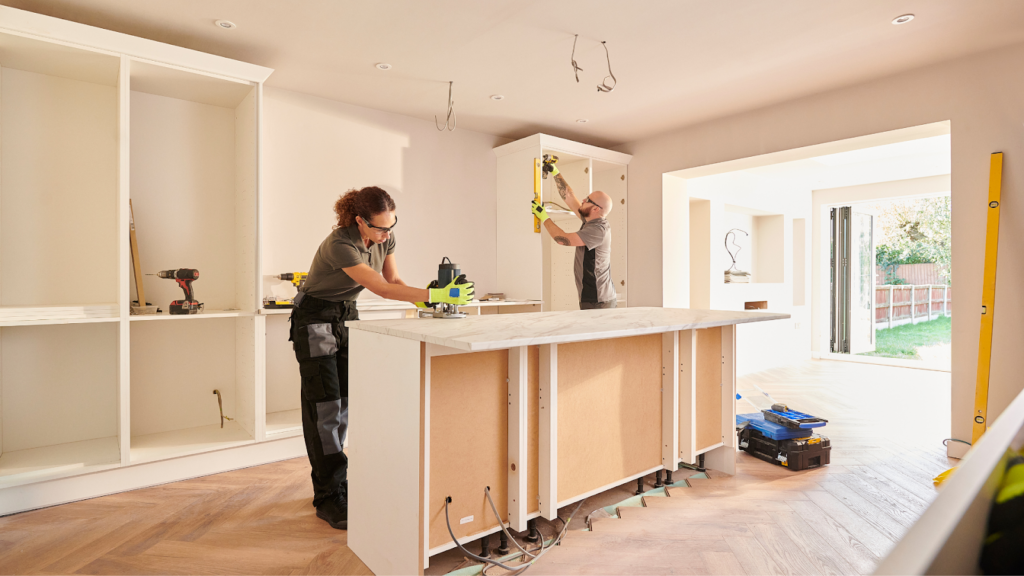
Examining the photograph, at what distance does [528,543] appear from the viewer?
83.1 inches

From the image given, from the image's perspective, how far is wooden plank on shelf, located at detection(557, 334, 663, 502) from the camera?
2215 millimetres

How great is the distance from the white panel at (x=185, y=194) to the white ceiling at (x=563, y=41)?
1.70 ft

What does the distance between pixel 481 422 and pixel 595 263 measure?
1.86 m

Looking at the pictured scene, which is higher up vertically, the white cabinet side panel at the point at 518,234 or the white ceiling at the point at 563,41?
the white ceiling at the point at 563,41

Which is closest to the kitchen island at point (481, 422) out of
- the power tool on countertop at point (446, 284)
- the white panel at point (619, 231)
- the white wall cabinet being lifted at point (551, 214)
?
the power tool on countertop at point (446, 284)

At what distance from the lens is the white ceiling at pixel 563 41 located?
2604 mm

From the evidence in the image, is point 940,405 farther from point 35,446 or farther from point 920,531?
point 35,446

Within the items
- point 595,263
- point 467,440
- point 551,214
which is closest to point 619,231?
point 551,214

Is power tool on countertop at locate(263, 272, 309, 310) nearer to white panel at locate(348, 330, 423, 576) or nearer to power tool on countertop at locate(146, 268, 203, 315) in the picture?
power tool on countertop at locate(146, 268, 203, 315)

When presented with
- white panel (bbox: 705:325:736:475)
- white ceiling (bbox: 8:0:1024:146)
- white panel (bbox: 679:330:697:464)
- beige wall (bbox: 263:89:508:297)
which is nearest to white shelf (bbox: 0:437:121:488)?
beige wall (bbox: 263:89:508:297)

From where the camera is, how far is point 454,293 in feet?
7.11

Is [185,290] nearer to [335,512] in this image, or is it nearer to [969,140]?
[335,512]

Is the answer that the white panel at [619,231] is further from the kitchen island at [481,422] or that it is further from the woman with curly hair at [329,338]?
the woman with curly hair at [329,338]

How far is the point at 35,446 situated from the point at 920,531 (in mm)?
3982
